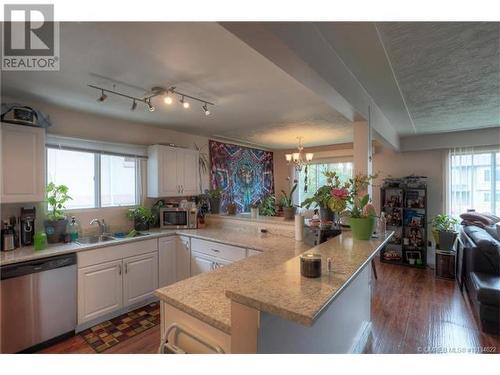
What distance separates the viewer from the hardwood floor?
224 cm

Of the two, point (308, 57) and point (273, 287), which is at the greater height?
point (308, 57)

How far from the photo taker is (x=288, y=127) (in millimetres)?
3695

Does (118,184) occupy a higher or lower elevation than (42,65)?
lower

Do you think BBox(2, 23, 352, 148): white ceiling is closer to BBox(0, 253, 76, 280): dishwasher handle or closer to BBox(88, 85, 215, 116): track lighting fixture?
BBox(88, 85, 215, 116): track lighting fixture

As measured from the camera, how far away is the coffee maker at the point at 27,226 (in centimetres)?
246

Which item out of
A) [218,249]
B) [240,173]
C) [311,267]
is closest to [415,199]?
[240,173]

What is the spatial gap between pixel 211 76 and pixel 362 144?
1510 mm

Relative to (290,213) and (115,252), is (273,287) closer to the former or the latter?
(290,213)

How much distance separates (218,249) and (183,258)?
69 centimetres

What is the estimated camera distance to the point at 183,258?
3225 millimetres

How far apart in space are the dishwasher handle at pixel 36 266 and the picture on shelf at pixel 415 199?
5163mm

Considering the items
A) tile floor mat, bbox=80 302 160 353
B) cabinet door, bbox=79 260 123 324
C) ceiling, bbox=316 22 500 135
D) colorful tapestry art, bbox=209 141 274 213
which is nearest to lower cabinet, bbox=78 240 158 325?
cabinet door, bbox=79 260 123 324
